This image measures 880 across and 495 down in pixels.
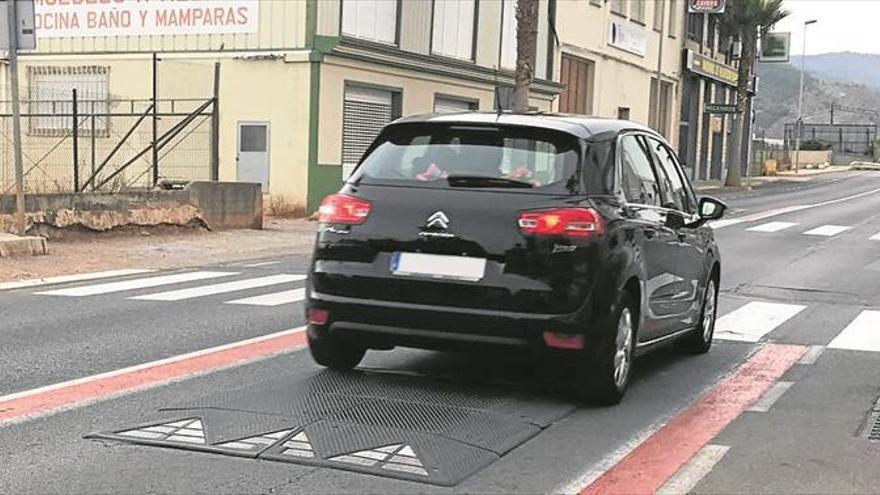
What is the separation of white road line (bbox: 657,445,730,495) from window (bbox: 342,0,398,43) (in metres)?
18.9

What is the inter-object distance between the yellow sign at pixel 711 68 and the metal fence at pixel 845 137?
4221 centimetres

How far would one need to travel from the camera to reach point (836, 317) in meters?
11.0

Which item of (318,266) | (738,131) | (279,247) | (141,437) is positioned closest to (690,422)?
(318,266)

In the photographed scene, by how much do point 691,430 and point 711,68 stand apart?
5171 centimetres

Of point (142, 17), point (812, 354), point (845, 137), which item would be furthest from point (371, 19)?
point (845, 137)

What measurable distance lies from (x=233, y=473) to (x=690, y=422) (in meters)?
2.75

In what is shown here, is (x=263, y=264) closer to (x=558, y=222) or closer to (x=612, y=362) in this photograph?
(x=612, y=362)

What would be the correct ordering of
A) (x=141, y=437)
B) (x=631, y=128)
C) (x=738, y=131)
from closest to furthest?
(x=141, y=437) → (x=631, y=128) → (x=738, y=131)

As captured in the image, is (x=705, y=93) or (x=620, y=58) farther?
(x=705, y=93)

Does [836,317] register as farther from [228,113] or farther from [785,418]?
[228,113]

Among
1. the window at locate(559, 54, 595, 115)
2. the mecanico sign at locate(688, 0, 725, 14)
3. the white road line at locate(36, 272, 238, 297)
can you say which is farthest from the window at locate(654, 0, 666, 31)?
the white road line at locate(36, 272, 238, 297)

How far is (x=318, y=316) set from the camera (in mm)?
6676

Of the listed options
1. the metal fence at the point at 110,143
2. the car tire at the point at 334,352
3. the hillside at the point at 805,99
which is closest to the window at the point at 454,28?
the metal fence at the point at 110,143

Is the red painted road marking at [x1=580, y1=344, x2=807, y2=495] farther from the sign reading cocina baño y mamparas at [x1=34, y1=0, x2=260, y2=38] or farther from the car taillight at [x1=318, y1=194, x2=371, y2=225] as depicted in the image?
the sign reading cocina baño y mamparas at [x1=34, y1=0, x2=260, y2=38]
